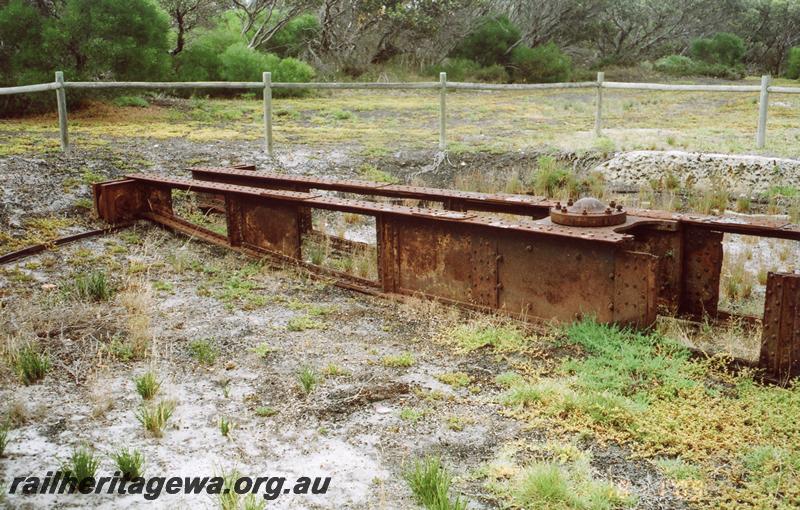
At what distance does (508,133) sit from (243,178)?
23.6ft

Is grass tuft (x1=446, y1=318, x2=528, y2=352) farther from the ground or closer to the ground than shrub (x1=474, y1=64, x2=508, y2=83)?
closer to the ground

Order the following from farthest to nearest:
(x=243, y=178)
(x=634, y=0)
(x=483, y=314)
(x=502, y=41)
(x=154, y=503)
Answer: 1. (x=634, y=0)
2. (x=502, y=41)
3. (x=243, y=178)
4. (x=483, y=314)
5. (x=154, y=503)

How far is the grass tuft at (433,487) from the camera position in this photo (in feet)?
11.1

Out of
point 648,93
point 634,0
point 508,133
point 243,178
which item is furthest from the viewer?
point 634,0

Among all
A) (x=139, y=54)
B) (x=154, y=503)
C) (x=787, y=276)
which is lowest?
(x=154, y=503)

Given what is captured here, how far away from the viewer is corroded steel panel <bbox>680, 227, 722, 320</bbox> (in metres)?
5.72

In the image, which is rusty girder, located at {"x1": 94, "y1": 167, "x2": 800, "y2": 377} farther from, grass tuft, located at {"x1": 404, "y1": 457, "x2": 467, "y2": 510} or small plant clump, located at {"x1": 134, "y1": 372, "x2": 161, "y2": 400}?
small plant clump, located at {"x1": 134, "y1": 372, "x2": 161, "y2": 400}

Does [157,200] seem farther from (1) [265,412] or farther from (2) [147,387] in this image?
(1) [265,412]

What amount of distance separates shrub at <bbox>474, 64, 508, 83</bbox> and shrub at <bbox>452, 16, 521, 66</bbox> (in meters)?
1.47

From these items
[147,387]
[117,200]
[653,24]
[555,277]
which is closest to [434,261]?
[555,277]

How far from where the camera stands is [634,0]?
1409 inches

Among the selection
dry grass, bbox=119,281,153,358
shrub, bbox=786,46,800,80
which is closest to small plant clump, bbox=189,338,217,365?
dry grass, bbox=119,281,153,358

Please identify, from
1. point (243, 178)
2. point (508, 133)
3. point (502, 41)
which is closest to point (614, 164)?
point (508, 133)

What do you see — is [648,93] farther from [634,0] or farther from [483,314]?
[483,314]
